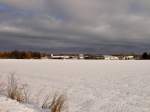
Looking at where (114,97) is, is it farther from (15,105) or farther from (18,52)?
(18,52)

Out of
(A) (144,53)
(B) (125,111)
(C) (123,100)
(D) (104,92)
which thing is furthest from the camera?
(A) (144,53)

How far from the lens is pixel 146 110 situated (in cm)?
971

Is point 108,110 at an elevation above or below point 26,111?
Result: below

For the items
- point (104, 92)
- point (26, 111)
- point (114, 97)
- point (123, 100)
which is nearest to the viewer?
point (26, 111)

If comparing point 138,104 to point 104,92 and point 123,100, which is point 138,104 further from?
point 104,92

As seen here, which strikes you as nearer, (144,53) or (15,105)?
(15,105)

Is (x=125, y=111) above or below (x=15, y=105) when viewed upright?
below

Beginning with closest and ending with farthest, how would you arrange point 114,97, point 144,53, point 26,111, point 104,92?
point 26,111, point 114,97, point 104,92, point 144,53

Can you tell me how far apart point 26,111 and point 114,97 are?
630cm

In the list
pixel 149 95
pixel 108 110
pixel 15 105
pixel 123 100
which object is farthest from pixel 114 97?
pixel 15 105

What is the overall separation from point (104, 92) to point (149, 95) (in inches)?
86.9

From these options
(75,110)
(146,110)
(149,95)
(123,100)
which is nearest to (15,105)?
(75,110)

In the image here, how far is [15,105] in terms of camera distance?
23.1ft

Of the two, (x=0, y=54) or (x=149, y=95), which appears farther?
(x=0, y=54)
